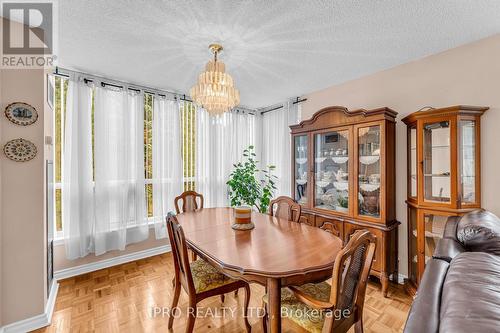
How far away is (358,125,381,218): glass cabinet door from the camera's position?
245 centimetres

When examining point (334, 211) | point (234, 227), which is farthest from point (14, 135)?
point (334, 211)

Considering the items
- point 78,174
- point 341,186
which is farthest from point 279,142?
point 78,174

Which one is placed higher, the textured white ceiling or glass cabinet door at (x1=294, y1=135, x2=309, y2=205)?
the textured white ceiling

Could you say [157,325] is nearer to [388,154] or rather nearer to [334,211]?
[334,211]

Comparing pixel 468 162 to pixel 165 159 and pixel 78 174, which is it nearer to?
pixel 165 159

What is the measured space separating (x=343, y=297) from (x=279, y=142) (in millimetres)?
3101

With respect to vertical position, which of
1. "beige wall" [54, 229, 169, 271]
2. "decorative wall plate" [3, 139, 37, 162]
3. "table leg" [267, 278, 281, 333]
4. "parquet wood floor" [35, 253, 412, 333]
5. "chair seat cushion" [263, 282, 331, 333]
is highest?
"decorative wall plate" [3, 139, 37, 162]

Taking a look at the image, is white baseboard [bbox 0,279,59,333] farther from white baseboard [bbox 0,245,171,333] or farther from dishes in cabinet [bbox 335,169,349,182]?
dishes in cabinet [bbox 335,169,349,182]

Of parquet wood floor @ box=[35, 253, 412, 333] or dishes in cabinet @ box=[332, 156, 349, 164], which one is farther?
dishes in cabinet @ box=[332, 156, 349, 164]

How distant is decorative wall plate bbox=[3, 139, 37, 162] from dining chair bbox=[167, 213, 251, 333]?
50.5 inches

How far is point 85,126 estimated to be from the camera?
2.73 meters

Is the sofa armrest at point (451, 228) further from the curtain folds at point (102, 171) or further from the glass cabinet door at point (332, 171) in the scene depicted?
the curtain folds at point (102, 171)

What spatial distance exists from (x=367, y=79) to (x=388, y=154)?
107 cm

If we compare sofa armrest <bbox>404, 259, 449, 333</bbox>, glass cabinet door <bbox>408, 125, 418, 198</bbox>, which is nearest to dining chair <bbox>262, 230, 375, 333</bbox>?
sofa armrest <bbox>404, 259, 449, 333</bbox>
